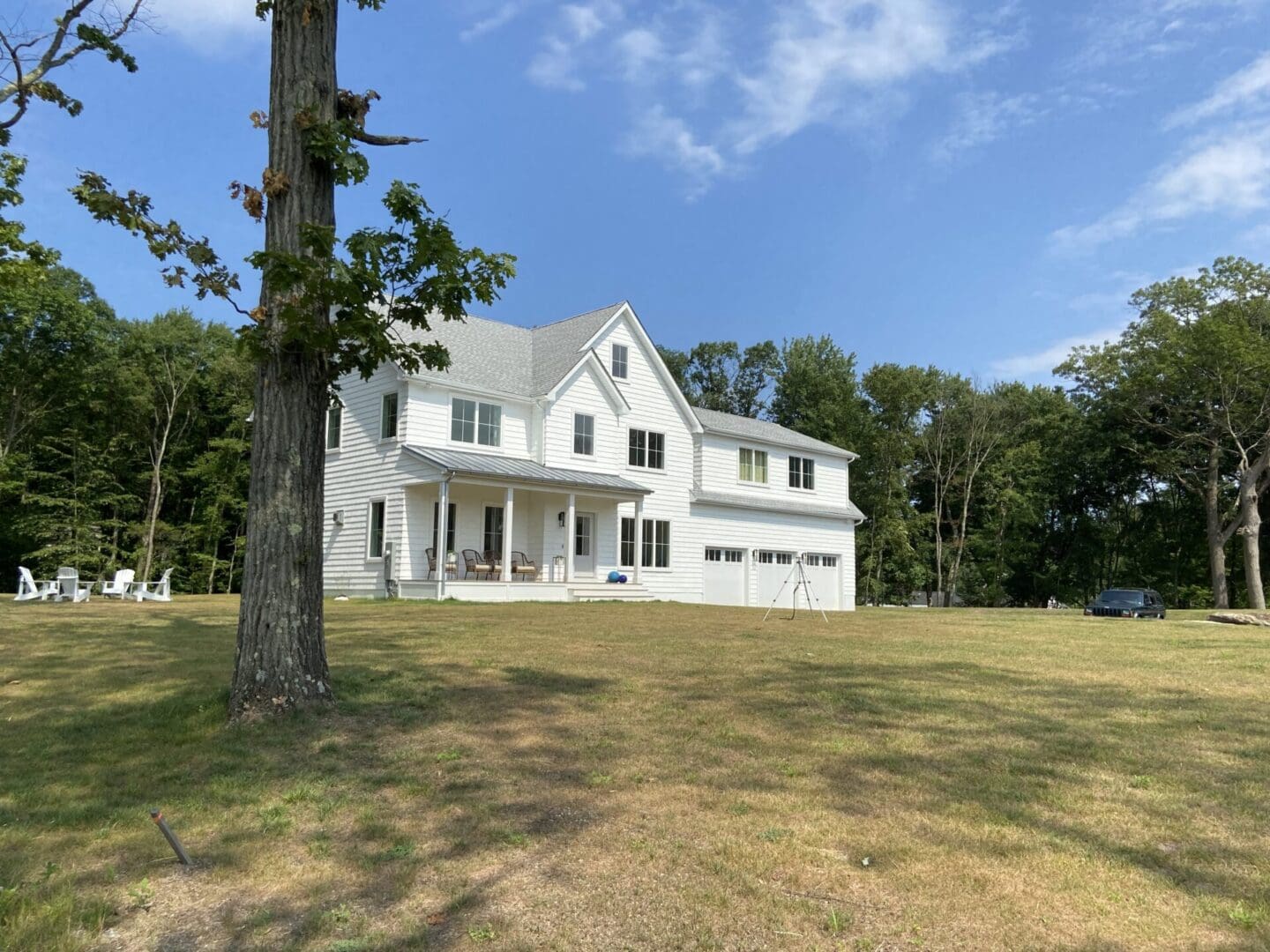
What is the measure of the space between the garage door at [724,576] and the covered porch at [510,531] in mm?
3753

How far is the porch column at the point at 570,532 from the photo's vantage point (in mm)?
22906

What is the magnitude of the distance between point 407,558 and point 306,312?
16403 millimetres

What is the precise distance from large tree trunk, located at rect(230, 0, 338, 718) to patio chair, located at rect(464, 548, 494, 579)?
51.3 ft

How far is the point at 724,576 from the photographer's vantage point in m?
29.3

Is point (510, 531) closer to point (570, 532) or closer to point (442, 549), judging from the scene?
point (570, 532)

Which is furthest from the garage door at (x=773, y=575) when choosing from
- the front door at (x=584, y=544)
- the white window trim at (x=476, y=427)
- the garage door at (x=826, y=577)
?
the white window trim at (x=476, y=427)

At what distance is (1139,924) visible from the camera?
3129 mm

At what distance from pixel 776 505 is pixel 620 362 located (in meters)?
8.06

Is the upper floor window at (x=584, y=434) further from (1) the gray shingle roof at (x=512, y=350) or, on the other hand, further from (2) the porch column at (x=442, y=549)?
(2) the porch column at (x=442, y=549)

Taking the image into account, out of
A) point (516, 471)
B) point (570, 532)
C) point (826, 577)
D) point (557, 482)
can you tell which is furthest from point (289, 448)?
point (826, 577)

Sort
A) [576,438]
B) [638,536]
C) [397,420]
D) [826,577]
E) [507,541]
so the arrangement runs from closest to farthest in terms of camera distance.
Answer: [507,541], [397,420], [638,536], [576,438], [826,577]

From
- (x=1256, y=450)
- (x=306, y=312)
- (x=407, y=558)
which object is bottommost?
(x=407, y=558)

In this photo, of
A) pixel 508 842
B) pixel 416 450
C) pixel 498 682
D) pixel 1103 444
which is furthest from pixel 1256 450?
pixel 508 842

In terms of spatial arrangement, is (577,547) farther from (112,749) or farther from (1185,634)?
(112,749)
